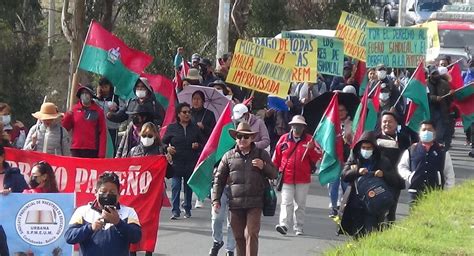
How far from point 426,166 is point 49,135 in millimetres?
4677

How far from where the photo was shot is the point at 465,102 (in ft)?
70.0

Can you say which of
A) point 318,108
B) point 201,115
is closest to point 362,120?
point 318,108

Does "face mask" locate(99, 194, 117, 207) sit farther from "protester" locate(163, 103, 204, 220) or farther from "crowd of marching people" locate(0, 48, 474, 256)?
"protester" locate(163, 103, 204, 220)

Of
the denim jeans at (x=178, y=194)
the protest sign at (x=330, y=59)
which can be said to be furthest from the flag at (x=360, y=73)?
the denim jeans at (x=178, y=194)

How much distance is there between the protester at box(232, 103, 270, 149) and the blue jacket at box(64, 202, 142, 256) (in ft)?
17.8

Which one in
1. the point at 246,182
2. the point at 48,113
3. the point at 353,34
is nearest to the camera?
the point at 246,182

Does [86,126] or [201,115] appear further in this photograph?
[201,115]

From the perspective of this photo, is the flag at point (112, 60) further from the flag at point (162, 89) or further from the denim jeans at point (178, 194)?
the denim jeans at point (178, 194)

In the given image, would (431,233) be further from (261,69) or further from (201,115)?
(261,69)

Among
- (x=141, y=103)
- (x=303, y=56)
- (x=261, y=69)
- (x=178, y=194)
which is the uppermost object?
(x=303, y=56)

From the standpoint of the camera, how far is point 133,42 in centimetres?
3238

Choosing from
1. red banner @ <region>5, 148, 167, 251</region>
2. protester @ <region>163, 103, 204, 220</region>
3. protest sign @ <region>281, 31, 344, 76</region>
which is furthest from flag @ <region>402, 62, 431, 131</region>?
red banner @ <region>5, 148, 167, 251</region>

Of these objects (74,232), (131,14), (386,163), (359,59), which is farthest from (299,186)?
(131,14)

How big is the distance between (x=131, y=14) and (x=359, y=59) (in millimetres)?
9640
